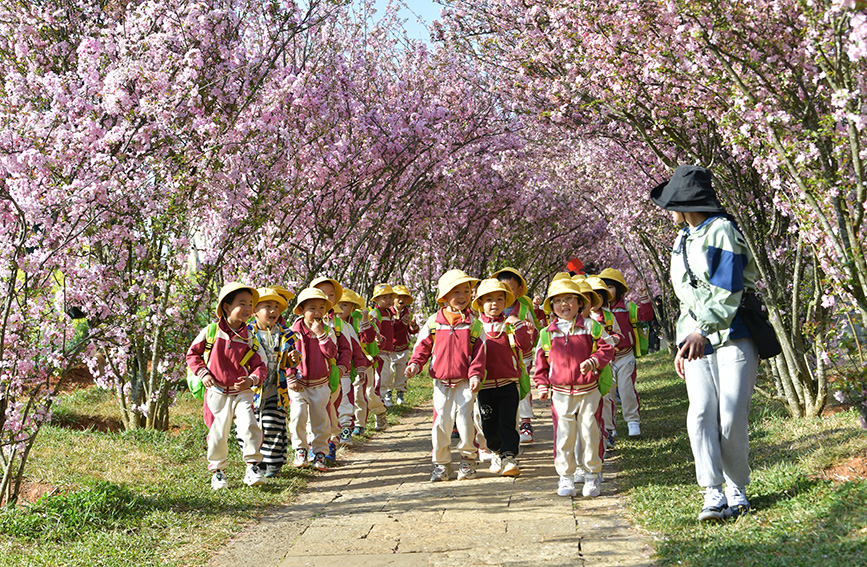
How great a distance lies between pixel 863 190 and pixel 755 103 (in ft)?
4.01

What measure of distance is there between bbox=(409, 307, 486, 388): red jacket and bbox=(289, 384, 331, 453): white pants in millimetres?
1196

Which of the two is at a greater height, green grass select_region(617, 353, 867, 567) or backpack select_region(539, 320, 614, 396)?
backpack select_region(539, 320, 614, 396)

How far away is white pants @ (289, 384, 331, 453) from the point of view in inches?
297

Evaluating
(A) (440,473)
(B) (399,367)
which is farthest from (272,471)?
(B) (399,367)

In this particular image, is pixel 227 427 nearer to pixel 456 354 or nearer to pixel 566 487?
pixel 456 354

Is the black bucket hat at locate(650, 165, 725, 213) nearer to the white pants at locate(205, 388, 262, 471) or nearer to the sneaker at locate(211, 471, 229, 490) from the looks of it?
the white pants at locate(205, 388, 262, 471)

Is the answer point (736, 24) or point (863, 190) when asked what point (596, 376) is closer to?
point (863, 190)

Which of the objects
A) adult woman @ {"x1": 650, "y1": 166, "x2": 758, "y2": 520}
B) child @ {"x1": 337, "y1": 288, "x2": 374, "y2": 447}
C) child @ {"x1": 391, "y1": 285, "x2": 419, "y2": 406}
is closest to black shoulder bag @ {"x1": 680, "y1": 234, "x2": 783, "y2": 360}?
adult woman @ {"x1": 650, "y1": 166, "x2": 758, "y2": 520}

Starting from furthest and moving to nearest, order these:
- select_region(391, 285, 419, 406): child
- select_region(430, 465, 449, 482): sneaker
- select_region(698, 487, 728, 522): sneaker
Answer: select_region(391, 285, 419, 406): child → select_region(430, 465, 449, 482): sneaker → select_region(698, 487, 728, 522): sneaker

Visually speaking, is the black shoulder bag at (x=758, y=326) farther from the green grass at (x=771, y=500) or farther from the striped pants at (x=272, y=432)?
the striped pants at (x=272, y=432)

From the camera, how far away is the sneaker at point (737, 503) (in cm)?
467

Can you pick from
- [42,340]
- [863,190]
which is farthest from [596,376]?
[42,340]

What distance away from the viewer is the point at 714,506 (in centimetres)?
462

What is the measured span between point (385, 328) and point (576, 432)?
19.8 feet
